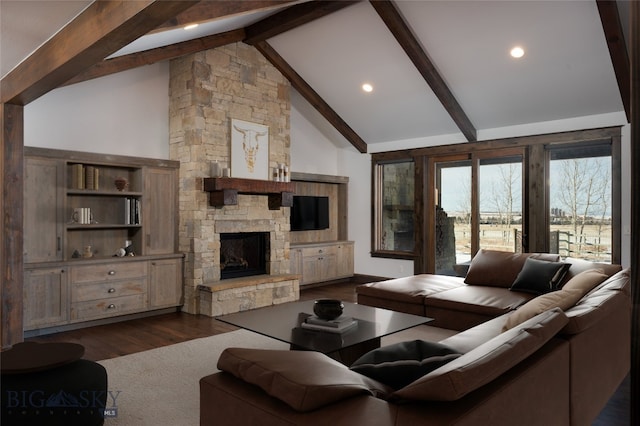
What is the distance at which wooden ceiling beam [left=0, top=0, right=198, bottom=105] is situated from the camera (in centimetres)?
254

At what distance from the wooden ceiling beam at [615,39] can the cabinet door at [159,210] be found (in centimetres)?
513

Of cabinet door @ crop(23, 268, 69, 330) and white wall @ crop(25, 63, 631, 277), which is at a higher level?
white wall @ crop(25, 63, 631, 277)

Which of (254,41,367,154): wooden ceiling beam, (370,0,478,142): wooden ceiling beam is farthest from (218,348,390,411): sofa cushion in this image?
(254,41,367,154): wooden ceiling beam

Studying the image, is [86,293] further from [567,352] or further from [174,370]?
[567,352]

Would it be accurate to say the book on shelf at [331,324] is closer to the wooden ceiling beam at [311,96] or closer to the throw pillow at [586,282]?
the throw pillow at [586,282]

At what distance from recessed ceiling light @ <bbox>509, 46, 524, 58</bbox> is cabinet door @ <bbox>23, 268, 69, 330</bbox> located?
5563 mm

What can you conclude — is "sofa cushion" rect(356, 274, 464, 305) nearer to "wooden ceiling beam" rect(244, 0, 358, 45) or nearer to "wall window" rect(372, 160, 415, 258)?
"wall window" rect(372, 160, 415, 258)

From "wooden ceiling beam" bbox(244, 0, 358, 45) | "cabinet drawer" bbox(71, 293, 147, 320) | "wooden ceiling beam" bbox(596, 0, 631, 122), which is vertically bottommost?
"cabinet drawer" bbox(71, 293, 147, 320)

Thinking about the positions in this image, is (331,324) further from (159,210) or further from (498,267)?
(159,210)

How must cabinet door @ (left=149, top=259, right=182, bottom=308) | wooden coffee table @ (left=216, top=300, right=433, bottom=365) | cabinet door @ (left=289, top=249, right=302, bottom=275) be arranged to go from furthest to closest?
1. cabinet door @ (left=289, top=249, right=302, bottom=275)
2. cabinet door @ (left=149, top=259, right=182, bottom=308)
3. wooden coffee table @ (left=216, top=300, right=433, bottom=365)

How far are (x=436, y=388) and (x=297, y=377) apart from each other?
0.47 metres

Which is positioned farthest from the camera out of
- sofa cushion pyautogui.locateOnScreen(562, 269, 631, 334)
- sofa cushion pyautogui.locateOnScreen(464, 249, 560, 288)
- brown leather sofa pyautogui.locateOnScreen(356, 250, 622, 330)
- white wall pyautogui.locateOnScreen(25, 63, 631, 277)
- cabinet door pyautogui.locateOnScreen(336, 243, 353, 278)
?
cabinet door pyautogui.locateOnScreen(336, 243, 353, 278)

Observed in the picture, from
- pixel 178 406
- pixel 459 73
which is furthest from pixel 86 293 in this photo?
pixel 459 73

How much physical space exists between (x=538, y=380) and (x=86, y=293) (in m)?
4.68
